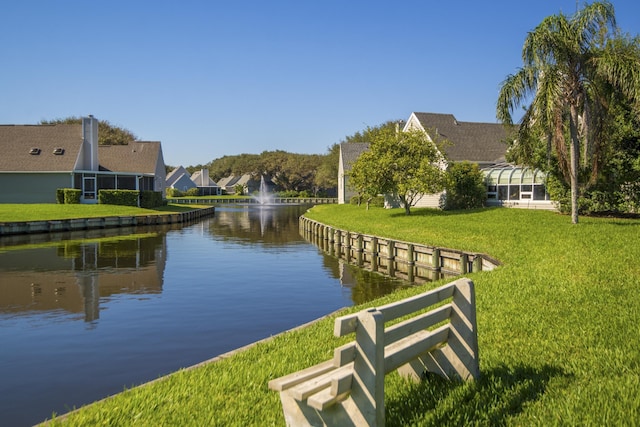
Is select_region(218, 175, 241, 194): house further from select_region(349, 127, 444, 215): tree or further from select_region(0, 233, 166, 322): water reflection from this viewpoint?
select_region(0, 233, 166, 322): water reflection

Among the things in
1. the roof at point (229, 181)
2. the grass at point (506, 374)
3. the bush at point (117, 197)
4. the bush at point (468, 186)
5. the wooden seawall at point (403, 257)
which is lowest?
the wooden seawall at point (403, 257)

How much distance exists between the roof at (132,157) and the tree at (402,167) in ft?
96.1

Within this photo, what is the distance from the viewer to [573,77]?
23.2m

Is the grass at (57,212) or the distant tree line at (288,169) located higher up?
the distant tree line at (288,169)

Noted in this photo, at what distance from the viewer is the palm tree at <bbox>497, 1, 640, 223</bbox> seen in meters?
22.2

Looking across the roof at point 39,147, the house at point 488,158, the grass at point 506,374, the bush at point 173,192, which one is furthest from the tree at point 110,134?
the grass at point 506,374

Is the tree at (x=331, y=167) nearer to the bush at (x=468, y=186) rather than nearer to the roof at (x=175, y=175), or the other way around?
A: the roof at (x=175, y=175)

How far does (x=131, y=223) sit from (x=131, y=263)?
22640 mm

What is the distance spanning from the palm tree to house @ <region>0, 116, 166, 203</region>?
139 ft

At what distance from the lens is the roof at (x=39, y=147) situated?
50.2m

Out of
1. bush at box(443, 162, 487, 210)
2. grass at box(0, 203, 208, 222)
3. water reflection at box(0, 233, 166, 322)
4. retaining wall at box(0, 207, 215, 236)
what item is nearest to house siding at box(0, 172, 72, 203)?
grass at box(0, 203, 208, 222)

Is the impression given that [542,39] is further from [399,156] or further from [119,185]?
[119,185]

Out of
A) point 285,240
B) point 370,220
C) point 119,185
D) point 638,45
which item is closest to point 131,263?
point 285,240

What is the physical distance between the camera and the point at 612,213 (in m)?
28.9
